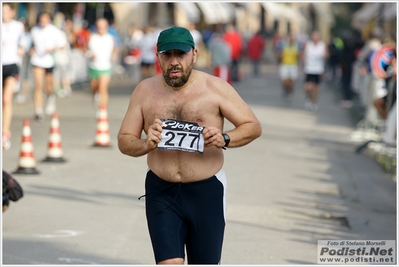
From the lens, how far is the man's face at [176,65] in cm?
481

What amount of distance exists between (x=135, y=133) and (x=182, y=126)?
360mm

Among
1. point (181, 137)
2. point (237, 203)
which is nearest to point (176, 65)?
point (181, 137)

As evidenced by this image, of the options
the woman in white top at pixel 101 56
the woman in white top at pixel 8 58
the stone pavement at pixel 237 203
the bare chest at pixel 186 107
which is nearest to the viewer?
the bare chest at pixel 186 107

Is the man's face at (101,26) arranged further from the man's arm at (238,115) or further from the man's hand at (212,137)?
the man's hand at (212,137)

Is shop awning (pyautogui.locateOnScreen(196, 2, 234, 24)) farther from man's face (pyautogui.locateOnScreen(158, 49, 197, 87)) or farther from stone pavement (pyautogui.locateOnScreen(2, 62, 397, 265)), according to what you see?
man's face (pyautogui.locateOnScreen(158, 49, 197, 87))

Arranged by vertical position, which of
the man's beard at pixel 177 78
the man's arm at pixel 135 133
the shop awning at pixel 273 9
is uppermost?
the man's beard at pixel 177 78

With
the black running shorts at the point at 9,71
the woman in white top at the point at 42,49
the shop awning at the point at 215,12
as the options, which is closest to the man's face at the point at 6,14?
the black running shorts at the point at 9,71

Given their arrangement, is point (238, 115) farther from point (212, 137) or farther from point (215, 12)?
point (215, 12)

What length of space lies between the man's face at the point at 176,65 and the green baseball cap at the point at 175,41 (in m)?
0.04

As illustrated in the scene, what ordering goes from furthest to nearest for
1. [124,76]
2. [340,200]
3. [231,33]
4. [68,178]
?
1. [124,76]
2. [231,33]
3. [68,178]
4. [340,200]

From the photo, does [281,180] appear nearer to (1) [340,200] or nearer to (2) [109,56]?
(1) [340,200]

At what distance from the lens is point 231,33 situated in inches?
1293

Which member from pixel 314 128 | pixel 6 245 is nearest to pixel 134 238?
pixel 6 245

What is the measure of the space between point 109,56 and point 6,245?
10768 millimetres
